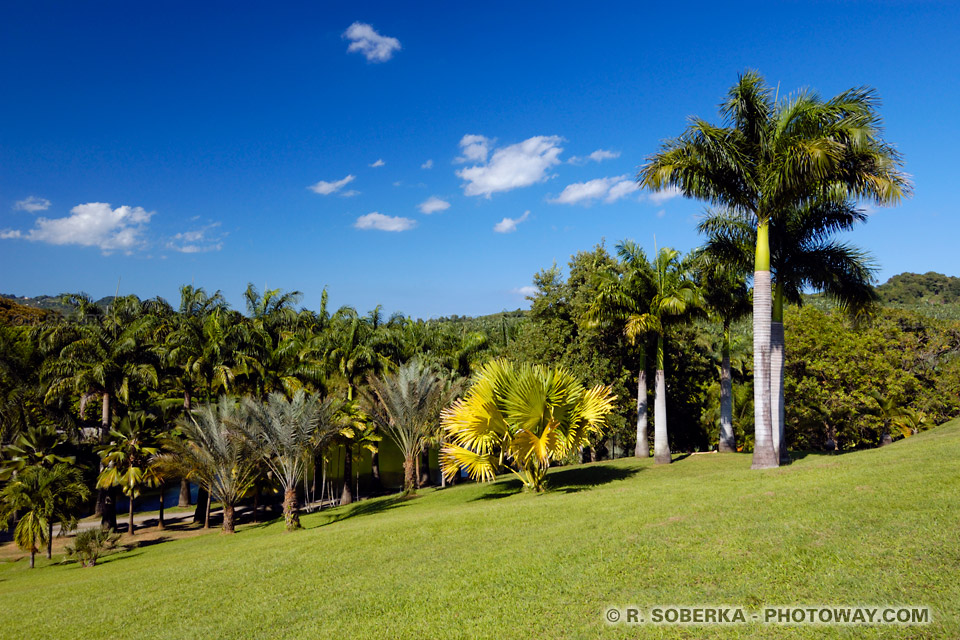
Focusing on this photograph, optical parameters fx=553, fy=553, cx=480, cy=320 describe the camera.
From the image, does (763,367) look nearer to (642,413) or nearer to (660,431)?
(660,431)

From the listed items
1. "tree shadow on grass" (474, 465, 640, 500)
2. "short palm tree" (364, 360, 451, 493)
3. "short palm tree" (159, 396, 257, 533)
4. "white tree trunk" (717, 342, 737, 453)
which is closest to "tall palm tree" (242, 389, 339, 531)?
"short palm tree" (159, 396, 257, 533)

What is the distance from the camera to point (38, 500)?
2069cm

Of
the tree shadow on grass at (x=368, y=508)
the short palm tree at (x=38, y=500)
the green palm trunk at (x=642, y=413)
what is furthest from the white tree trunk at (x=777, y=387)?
the short palm tree at (x=38, y=500)

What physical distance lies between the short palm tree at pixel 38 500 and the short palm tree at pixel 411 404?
1229 centimetres

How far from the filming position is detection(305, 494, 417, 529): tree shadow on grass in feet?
75.7

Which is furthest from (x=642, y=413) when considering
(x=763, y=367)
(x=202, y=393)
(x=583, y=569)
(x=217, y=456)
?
(x=202, y=393)

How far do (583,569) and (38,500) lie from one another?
865 inches

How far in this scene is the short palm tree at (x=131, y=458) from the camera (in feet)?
83.3

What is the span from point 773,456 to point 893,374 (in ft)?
53.7

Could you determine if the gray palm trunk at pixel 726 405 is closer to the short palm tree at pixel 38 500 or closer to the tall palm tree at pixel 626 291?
the tall palm tree at pixel 626 291

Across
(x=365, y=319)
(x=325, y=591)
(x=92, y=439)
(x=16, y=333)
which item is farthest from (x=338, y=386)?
(x=325, y=591)

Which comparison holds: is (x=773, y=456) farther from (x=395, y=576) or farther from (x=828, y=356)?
(x=828, y=356)

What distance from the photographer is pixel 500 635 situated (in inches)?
265

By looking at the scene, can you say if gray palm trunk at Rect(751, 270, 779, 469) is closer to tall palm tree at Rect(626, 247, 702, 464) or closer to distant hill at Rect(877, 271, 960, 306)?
tall palm tree at Rect(626, 247, 702, 464)
